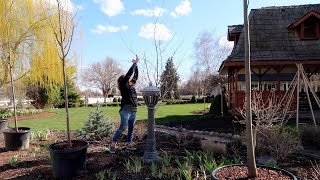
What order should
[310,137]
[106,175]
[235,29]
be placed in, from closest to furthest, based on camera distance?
[106,175] < [310,137] < [235,29]

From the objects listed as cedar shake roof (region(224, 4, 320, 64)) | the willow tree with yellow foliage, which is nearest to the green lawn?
the willow tree with yellow foliage

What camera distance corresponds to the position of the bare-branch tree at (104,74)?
5278cm

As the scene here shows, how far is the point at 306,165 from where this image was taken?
5.34 metres

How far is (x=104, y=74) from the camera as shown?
53156mm

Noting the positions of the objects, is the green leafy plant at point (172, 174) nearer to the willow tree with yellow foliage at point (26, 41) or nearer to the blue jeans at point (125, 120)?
the blue jeans at point (125, 120)

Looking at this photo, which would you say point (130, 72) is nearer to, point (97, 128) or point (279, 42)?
point (97, 128)

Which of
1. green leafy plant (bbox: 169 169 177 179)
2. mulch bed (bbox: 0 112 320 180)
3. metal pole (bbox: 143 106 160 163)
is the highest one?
metal pole (bbox: 143 106 160 163)

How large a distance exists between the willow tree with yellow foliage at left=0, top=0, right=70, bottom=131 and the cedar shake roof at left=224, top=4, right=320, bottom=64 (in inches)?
308

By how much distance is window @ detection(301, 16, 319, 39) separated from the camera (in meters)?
14.3

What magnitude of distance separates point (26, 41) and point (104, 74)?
42882 millimetres

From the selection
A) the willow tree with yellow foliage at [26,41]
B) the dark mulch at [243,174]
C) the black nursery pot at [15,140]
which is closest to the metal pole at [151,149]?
the dark mulch at [243,174]

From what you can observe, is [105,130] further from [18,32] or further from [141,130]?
[18,32]

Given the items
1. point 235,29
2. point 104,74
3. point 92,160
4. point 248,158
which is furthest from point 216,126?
point 104,74

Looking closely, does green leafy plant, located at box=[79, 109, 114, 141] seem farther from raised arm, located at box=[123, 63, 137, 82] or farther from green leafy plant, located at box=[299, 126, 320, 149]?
green leafy plant, located at box=[299, 126, 320, 149]
